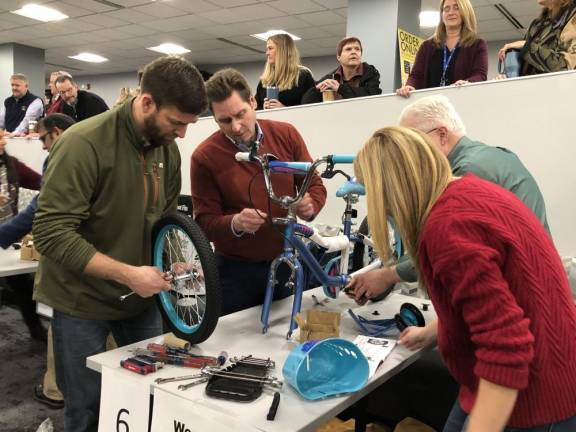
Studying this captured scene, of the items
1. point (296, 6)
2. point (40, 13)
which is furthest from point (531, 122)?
point (40, 13)

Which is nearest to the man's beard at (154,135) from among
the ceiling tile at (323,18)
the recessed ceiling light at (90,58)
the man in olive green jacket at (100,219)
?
the man in olive green jacket at (100,219)

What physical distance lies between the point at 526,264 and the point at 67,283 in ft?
3.86

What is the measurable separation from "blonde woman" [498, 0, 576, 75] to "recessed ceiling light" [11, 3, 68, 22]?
22.7 feet

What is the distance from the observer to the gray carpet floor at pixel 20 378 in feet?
8.19

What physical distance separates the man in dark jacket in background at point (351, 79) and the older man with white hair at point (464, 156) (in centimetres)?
202

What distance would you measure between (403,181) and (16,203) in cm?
283

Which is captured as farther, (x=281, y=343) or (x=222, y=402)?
(x=281, y=343)

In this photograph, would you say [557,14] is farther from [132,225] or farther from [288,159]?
[132,225]

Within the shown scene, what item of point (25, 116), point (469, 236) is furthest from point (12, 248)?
point (25, 116)

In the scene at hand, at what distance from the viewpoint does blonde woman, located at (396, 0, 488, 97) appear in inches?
112

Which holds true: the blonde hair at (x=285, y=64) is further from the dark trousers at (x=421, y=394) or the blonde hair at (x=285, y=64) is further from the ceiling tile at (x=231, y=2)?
the ceiling tile at (x=231, y=2)

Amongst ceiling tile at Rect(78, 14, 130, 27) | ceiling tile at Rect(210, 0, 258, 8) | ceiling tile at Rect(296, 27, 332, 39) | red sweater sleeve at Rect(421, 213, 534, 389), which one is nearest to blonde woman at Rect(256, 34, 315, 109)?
red sweater sleeve at Rect(421, 213, 534, 389)

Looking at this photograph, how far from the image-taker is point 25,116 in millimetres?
6340

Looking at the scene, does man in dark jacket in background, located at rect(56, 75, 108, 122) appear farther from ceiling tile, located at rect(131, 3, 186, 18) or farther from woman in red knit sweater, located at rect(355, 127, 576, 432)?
woman in red knit sweater, located at rect(355, 127, 576, 432)
